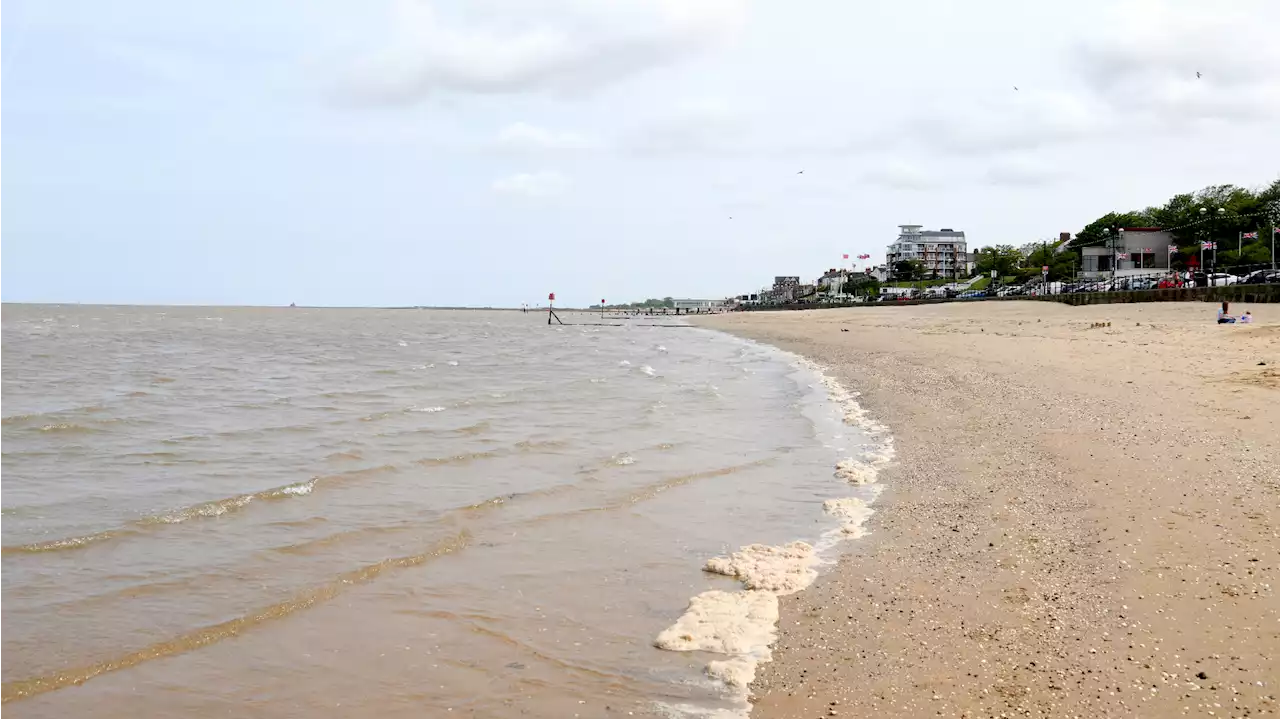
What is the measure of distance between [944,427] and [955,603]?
8209 mm

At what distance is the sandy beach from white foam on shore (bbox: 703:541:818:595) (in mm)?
221

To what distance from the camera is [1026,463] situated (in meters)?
10.3

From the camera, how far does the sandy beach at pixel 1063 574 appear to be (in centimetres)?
457

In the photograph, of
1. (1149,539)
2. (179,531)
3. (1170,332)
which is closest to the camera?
(1149,539)

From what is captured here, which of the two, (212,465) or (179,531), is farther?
(212,465)

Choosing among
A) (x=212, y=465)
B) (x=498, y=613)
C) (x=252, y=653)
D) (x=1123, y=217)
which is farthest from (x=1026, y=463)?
(x=1123, y=217)

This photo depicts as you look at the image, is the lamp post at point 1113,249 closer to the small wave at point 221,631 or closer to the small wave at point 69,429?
the small wave at point 69,429

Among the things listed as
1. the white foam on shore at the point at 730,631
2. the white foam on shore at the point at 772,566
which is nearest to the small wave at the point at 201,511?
the white foam on shore at the point at 772,566

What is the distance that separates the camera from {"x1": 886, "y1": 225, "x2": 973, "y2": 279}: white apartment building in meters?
188

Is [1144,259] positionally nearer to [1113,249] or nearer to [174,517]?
[1113,249]

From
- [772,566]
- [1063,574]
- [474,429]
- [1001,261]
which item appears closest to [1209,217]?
[1001,261]

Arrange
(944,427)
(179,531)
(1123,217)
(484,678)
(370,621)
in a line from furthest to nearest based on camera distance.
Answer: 1. (1123,217)
2. (944,427)
3. (179,531)
4. (370,621)
5. (484,678)

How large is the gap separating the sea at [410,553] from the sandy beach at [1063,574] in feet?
1.72

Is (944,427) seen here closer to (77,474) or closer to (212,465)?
(212,465)
